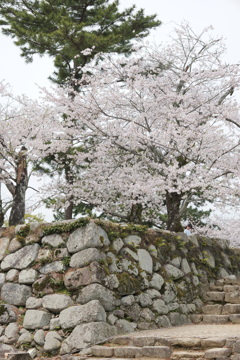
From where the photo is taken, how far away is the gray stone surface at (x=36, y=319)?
745 cm

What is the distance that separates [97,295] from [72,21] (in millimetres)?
11688

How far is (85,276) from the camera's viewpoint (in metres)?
7.35

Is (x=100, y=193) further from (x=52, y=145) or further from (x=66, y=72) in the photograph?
(x=66, y=72)

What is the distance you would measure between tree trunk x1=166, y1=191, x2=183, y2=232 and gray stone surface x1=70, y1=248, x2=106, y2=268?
4.17m

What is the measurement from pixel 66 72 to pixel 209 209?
8.22 metres

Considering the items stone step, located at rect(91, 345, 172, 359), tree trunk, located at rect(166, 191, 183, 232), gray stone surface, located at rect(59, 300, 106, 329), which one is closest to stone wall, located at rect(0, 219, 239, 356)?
gray stone surface, located at rect(59, 300, 106, 329)

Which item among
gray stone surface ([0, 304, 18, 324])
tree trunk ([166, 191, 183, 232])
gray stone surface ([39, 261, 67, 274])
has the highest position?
tree trunk ([166, 191, 183, 232])

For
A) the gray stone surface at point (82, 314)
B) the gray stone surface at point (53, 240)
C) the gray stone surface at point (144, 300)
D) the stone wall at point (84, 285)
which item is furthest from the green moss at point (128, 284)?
the gray stone surface at point (53, 240)

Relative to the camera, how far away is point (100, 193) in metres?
14.8

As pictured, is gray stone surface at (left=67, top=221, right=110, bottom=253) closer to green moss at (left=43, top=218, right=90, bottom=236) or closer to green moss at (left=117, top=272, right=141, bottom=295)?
green moss at (left=43, top=218, right=90, bottom=236)

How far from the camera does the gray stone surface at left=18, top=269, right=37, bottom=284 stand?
312 inches

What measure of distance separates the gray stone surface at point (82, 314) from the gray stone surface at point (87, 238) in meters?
0.99

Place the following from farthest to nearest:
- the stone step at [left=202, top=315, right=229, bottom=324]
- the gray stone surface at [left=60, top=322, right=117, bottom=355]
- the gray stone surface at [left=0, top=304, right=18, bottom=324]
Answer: the stone step at [left=202, top=315, right=229, bottom=324], the gray stone surface at [left=0, top=304, right=18, bottom=324], the gray stone surface at [left=60, top=322, right=117, bottom=355]

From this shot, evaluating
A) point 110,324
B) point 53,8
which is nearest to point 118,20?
point 53,8
